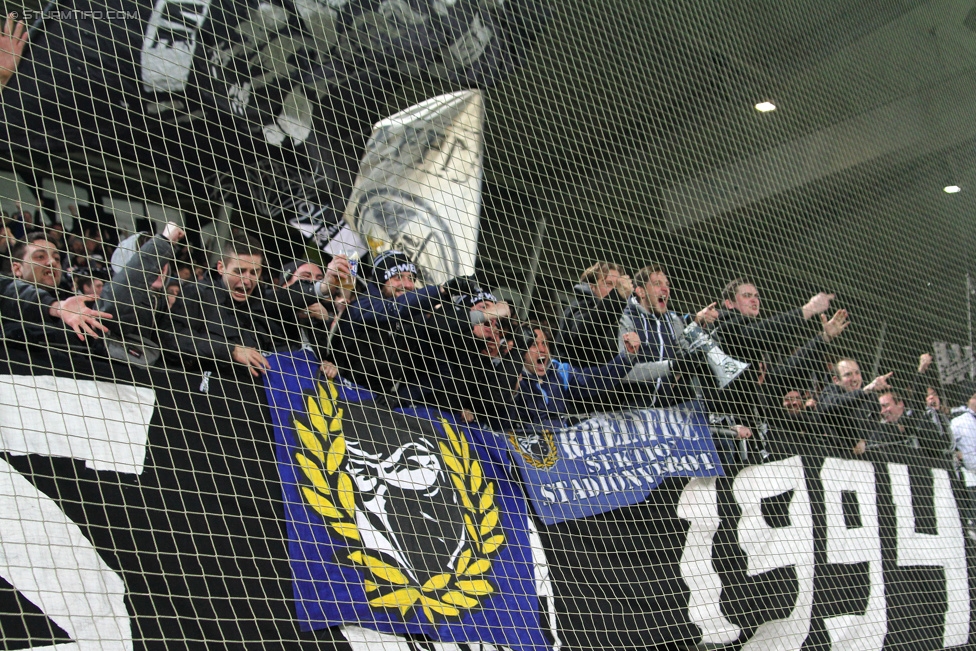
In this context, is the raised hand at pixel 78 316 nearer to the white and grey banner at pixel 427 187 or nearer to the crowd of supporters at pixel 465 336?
the crowd of supporters at pixel 465 336

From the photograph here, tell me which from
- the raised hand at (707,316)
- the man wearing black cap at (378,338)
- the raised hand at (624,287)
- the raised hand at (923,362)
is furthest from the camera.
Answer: the raised hand at (923,362)

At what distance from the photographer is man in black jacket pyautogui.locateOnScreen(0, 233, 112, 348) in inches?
88.8

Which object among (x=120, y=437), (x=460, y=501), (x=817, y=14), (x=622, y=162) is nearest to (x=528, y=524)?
(x=460, y=501)

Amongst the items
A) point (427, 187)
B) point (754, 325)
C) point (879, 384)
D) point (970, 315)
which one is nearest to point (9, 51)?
point (427, 187)

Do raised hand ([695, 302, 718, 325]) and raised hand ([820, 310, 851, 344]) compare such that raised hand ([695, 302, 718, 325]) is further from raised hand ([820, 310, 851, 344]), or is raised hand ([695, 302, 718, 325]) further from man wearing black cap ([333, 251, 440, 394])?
man wearing black cap ([333, 251, 440, 394])

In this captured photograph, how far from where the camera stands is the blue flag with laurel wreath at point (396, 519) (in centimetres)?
245

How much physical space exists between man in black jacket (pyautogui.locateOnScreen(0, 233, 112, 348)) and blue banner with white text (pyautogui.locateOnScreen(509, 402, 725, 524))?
4.38 ft

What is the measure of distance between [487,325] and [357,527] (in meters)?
0.90

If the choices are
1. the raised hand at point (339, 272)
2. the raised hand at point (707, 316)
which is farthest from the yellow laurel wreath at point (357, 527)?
the raised hand at point (707, 316)

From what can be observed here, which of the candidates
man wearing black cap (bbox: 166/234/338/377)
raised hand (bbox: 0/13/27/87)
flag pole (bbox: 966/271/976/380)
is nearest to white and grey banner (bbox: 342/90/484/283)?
man wearing black cap (bbox: 166/234/338/377)

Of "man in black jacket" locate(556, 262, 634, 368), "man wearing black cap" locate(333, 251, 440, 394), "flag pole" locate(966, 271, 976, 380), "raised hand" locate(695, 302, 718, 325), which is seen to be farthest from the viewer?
"flag pole" locate(966, 271, 976, 380)

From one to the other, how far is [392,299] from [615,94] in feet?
5.04

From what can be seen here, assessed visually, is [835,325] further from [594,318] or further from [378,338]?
[378,338]

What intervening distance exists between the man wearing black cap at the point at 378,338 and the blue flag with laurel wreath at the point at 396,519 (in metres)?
0.11
